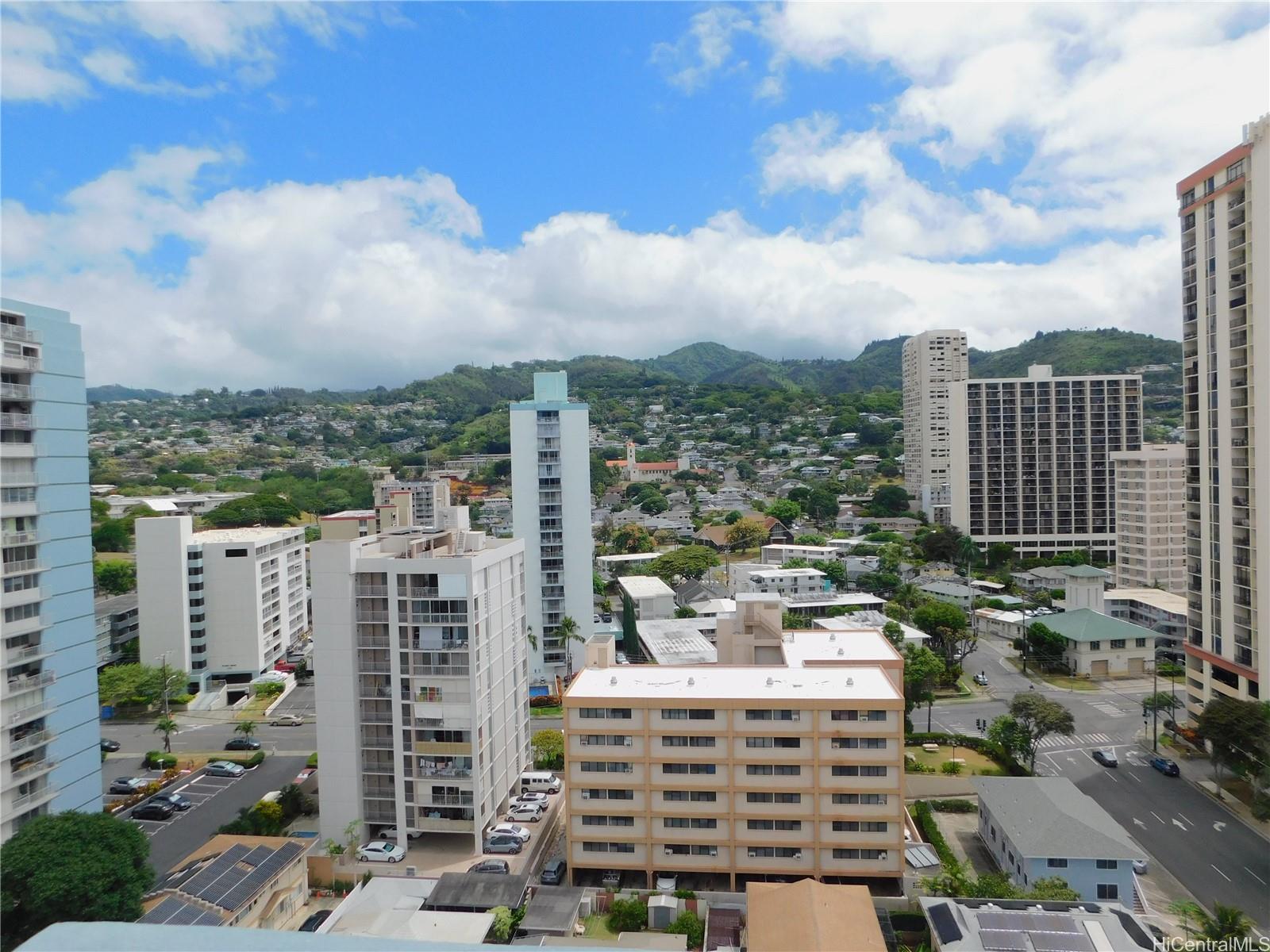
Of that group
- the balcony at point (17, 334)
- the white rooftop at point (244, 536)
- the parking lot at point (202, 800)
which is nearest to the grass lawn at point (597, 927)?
the parking lot at point (202, 800)

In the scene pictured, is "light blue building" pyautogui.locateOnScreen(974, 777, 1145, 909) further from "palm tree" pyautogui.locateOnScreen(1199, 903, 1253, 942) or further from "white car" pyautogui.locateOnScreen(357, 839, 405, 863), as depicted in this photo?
"white car" pyautogui.locateOnScreen(357, 839, 405, 863)

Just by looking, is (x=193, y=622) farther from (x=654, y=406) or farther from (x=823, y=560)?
(x=654, y=406)

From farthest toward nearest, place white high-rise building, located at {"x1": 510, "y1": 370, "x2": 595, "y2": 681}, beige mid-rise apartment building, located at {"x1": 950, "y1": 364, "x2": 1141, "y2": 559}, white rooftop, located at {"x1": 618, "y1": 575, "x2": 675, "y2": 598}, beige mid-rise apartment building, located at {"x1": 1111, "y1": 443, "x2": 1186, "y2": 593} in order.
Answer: beige mid-rise apartment building, located at {"x1": 950, "y1": 364, "x2": 1141, "y2": 559} < beige mid-rise apartment building, located at {"x1": 1111, "y1": 443, "x2": 1186, "y2": 593} < white rooftop, located at {"x1": 618, "y1": 575, "x2": 675, "y2": 598} < white high-rise building, located at {"x1": 510, "y1": 370, "x2": 595, "y2": 681}

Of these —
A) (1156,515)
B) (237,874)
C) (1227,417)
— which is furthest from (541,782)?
(1156,515)

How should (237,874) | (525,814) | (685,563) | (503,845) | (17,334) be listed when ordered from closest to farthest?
(237,874) < (17,334) < (503,845) < (525,814) < (685,563)

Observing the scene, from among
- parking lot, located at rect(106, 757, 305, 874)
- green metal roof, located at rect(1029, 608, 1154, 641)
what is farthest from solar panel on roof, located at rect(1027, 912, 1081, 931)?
green metal roof, located at rect(1029, 608, 1154, 641)

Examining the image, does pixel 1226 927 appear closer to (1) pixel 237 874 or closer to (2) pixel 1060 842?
(2) pixel 1060 842
